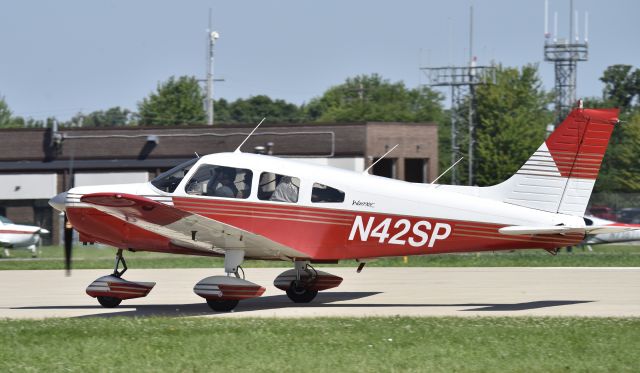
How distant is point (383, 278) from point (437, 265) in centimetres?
459

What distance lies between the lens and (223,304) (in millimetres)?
16188

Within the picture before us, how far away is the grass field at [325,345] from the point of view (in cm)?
1095

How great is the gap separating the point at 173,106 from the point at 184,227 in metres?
87.0

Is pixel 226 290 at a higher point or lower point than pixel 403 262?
higher

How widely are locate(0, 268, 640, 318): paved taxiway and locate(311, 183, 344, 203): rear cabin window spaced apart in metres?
1.71

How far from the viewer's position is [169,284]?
2159cm

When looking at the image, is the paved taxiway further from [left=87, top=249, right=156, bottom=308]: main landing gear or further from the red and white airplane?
the red and white airplane

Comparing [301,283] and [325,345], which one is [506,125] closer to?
[301,283]

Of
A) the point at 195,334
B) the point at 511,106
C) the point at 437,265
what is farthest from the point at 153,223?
the point at 511,106

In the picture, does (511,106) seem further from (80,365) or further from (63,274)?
(80,365)

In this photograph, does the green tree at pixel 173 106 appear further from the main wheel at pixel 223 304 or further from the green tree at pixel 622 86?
the main wheel at pixel 223 304

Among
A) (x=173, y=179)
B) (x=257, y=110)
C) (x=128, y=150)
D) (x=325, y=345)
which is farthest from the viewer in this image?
(x=257, y=110)

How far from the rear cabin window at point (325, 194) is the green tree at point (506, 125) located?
54.8 m

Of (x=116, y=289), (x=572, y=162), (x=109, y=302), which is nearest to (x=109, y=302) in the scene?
(x=109, y=302)
